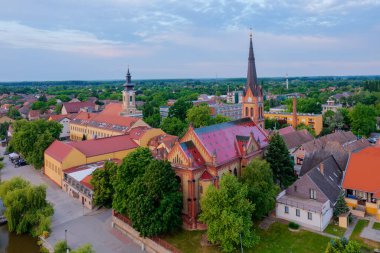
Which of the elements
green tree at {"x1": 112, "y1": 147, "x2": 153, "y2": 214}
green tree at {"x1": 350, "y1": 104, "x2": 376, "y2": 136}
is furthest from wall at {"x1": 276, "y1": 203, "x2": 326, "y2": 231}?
green tree at {"x1": 350, "y1": 104, "x2": 376, "y2": 136}

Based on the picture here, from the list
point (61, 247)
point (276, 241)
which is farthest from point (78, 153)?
point (276, 241)

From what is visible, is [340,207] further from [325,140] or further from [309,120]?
[309,120]

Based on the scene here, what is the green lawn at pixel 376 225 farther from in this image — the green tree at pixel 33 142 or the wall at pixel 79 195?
the green tree at pixel 33 142

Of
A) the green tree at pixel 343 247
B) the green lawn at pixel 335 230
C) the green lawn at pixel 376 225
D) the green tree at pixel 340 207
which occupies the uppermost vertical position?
the green tree at pixel 343 247

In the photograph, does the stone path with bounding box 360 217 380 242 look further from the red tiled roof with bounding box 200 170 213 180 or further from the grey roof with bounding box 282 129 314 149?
the grey roof with bounding box 282 129 314 149

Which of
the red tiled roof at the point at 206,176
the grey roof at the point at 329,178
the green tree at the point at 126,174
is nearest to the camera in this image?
the red tiled roof at the point at 206,176

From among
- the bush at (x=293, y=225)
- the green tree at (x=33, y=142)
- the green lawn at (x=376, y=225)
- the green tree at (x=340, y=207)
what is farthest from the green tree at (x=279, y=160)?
the green tree at (x=33, y=142)
